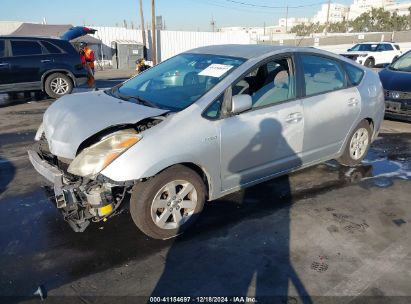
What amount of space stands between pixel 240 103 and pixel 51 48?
9307 millimetres

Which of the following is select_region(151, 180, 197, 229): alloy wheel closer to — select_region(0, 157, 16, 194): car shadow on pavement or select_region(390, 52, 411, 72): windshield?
select_region(0, 157, 16, 194): car shadow on pavement

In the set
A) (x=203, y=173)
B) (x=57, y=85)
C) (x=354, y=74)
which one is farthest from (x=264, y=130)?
(x=57, y=85)

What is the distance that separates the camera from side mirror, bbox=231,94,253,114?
3.57m

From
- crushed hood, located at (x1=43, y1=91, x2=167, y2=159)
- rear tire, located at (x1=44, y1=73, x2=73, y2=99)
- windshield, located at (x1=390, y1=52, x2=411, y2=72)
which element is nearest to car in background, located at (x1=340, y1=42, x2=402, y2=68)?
windshield, located at (x1=390, y1=52, x2=411, y2=72)

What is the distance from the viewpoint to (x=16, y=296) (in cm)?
278

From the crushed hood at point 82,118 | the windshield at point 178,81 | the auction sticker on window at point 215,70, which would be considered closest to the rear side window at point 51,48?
the windshield at point 178,81

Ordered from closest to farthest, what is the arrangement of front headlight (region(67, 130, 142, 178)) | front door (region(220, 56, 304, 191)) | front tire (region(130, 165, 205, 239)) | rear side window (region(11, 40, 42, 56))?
1. front headlight (region(67, 130, 142, 178))
2. front tire (region(130, 165, 205, 239))
3. front door (region(220, 56, 304, 191))
4. rear side window (region(11, 40, 42, 56))

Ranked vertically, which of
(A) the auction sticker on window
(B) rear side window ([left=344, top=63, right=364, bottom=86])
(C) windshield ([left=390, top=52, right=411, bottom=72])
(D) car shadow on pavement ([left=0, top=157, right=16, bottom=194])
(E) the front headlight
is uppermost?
(A) the auction sticker on window

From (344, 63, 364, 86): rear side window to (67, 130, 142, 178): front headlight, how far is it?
3146 mm

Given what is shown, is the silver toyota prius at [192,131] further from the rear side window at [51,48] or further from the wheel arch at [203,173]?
the rear side window at [51,48]

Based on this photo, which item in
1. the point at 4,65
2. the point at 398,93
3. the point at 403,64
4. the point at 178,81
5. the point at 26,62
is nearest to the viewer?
the point at 178,81

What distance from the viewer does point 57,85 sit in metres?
11.4

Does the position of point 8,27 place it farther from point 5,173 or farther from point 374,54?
point 5,173

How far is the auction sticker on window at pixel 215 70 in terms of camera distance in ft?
12.9
